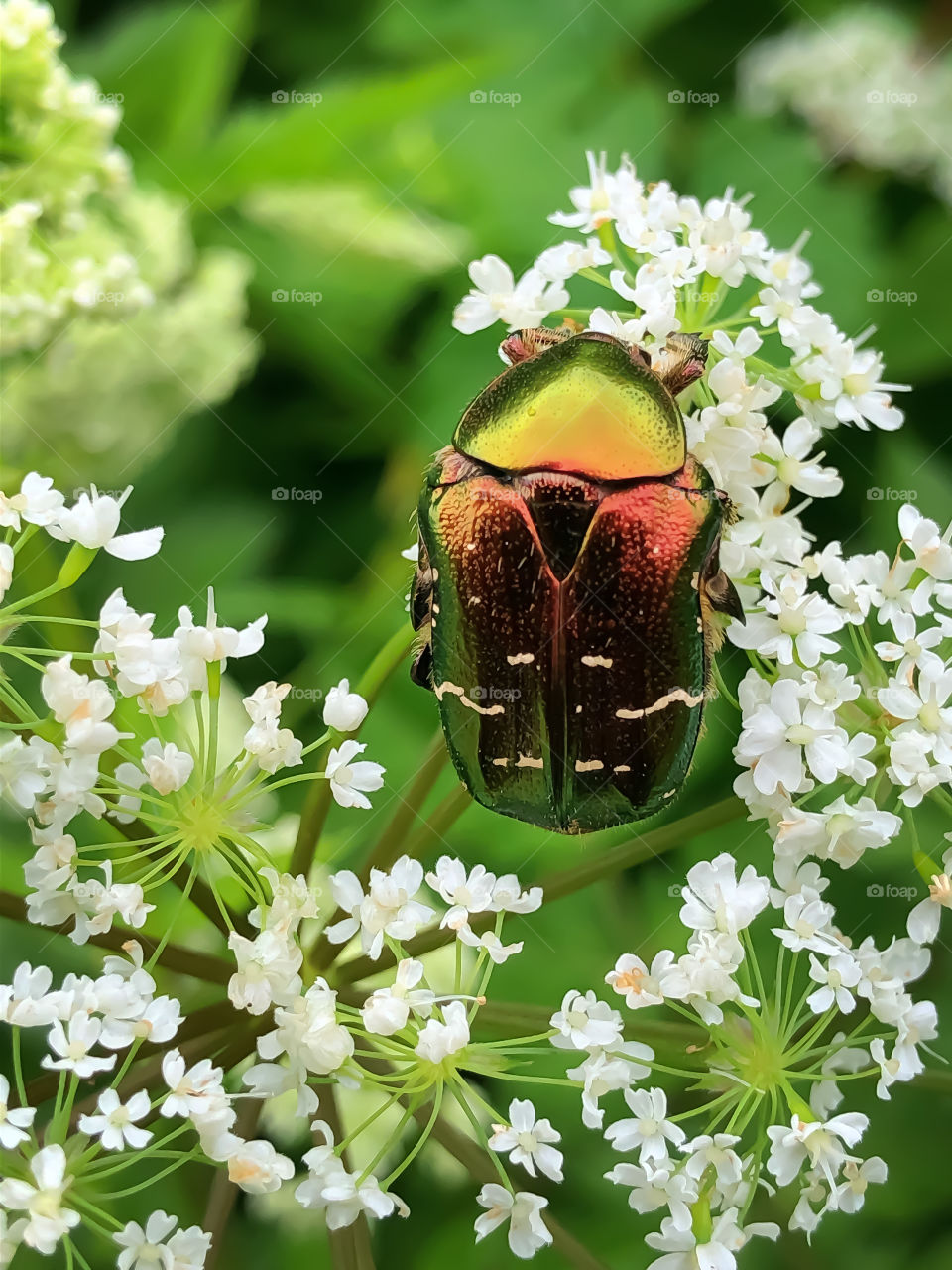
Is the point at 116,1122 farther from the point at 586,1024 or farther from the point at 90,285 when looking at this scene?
the point at 90,285

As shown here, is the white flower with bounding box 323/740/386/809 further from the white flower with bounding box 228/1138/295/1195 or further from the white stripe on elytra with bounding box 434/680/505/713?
the white flower with bounding box 228/1138/295/1195

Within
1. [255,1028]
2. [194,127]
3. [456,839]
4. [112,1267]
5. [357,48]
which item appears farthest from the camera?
[357,48]

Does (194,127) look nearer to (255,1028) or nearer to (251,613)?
(251,613)

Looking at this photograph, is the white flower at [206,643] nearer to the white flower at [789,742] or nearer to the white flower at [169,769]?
the white flower at [169,769]

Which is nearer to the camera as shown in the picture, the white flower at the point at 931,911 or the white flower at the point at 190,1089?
the white flower at the point at 190,1089

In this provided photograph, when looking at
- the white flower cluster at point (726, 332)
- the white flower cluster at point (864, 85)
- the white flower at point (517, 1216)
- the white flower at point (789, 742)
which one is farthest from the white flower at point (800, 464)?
the white flower cluster at point (864, 85)

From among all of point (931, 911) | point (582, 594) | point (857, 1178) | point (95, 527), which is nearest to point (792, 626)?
point (582, 594)

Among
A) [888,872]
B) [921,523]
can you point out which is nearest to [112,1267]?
[888,872]

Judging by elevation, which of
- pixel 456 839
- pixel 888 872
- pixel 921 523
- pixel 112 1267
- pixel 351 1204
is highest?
pixel 921 523
